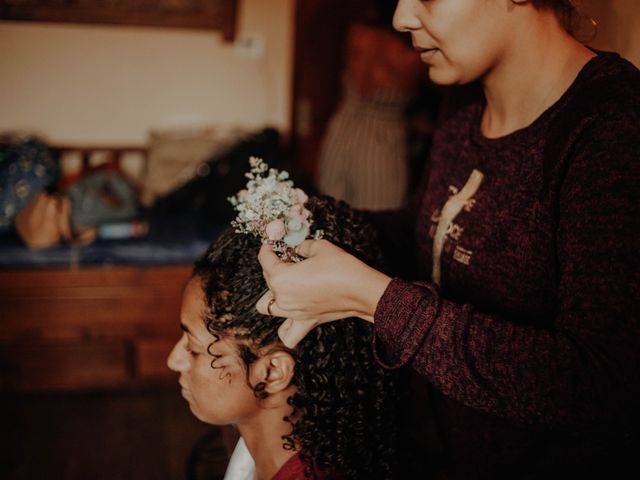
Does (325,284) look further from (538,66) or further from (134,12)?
(134,12)

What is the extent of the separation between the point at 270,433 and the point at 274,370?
7.8 inches

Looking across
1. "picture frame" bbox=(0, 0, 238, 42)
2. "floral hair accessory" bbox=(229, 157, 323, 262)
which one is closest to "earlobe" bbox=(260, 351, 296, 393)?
"floral hair accessory" bbox=(229, 157, 323, 262)

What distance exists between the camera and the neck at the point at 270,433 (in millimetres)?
1303

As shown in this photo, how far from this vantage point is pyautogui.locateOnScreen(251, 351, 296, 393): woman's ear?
4.02 feet

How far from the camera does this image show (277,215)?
3.33ft

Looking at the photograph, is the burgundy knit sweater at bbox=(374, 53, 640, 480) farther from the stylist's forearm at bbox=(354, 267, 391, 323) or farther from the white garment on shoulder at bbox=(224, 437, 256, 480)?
the white garment on shoulder at bbox=(224, 437, 256, 480)

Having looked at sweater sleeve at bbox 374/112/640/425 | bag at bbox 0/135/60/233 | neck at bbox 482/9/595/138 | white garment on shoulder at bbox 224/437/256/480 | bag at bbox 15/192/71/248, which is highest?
neck at bbox 482/9/595/138

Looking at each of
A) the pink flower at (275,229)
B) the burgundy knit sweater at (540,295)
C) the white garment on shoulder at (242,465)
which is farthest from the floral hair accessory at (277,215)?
the white garment on shoulder at (242,465)

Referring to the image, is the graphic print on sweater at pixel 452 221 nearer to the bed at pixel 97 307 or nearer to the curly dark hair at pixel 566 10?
the curly dark hair at pixel 566 10

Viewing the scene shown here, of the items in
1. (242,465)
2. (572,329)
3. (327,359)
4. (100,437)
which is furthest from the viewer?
(100,437)

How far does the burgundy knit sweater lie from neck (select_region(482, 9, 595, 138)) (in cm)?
4

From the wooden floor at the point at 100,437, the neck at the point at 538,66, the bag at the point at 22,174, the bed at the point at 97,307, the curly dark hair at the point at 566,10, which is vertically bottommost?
the wooden floor at the point at 100,437

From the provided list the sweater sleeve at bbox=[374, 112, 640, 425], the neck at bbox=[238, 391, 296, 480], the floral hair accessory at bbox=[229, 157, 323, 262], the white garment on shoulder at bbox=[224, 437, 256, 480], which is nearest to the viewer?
the sweater sleeve at bbox=[374, 112, 640, 425]

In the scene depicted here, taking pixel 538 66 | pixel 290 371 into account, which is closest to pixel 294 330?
pixel 290 371
